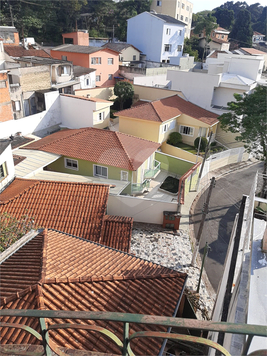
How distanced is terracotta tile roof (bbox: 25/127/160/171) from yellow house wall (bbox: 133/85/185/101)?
12.5 m

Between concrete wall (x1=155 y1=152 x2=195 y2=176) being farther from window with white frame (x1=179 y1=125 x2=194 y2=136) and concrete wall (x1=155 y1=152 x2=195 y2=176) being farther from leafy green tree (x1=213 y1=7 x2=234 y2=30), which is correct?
leafy green tree (x1=213 y1=7 x2=234 y2=30)

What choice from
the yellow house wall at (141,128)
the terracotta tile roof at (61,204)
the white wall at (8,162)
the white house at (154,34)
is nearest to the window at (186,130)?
the yellow house wall at (141,128)

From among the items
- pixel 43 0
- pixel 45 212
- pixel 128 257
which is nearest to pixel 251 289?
pixel 128 257

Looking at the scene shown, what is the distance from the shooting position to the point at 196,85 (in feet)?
96.8

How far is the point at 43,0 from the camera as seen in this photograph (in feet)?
160

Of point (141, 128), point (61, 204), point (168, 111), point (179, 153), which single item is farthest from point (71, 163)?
point (168, 111)

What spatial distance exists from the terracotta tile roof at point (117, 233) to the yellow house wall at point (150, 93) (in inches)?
848

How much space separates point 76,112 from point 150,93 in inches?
445

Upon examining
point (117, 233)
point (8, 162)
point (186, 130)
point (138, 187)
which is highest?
point (8, 162)

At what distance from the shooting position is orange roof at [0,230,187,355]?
5.62 meters

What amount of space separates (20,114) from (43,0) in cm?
3691

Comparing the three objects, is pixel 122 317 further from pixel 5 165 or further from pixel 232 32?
pixel 232 32

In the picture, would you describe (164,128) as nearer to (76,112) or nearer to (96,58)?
(76,112)

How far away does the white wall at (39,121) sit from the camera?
69.5 feet
